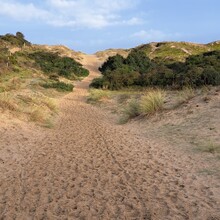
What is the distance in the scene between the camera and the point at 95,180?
6.41 metres

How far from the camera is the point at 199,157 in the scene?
793cm

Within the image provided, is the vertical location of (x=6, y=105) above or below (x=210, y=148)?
above

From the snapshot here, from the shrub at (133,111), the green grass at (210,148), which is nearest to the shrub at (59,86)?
the shrub at (133,111)

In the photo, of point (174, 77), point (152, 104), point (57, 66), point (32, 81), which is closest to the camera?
point (152, 104)

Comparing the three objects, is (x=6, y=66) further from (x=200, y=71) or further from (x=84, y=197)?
(x=84, y=197)

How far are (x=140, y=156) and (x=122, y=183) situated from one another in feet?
7.41

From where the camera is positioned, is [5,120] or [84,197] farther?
[5,120]

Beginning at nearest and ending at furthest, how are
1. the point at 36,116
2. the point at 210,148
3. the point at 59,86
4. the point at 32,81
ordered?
1. the point at 210,148
2. the point at 36,116
3. the point at 32,81
4. the point at 59,86

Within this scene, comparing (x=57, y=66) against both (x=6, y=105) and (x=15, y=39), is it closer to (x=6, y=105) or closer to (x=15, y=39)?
(x=15, y=39)

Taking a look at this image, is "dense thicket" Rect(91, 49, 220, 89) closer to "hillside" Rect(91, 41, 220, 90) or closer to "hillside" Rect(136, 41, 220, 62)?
"hillside" Rect(91, 41, 220, 90)

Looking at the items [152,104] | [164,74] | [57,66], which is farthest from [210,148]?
[57,66]

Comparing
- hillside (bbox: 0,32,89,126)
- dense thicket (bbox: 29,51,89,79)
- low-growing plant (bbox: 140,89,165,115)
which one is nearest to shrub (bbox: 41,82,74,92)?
hillside (bbox: 0,32,89,126)

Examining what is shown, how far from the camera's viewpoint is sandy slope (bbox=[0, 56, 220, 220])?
4.89m

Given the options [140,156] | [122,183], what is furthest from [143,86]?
[122,183]
